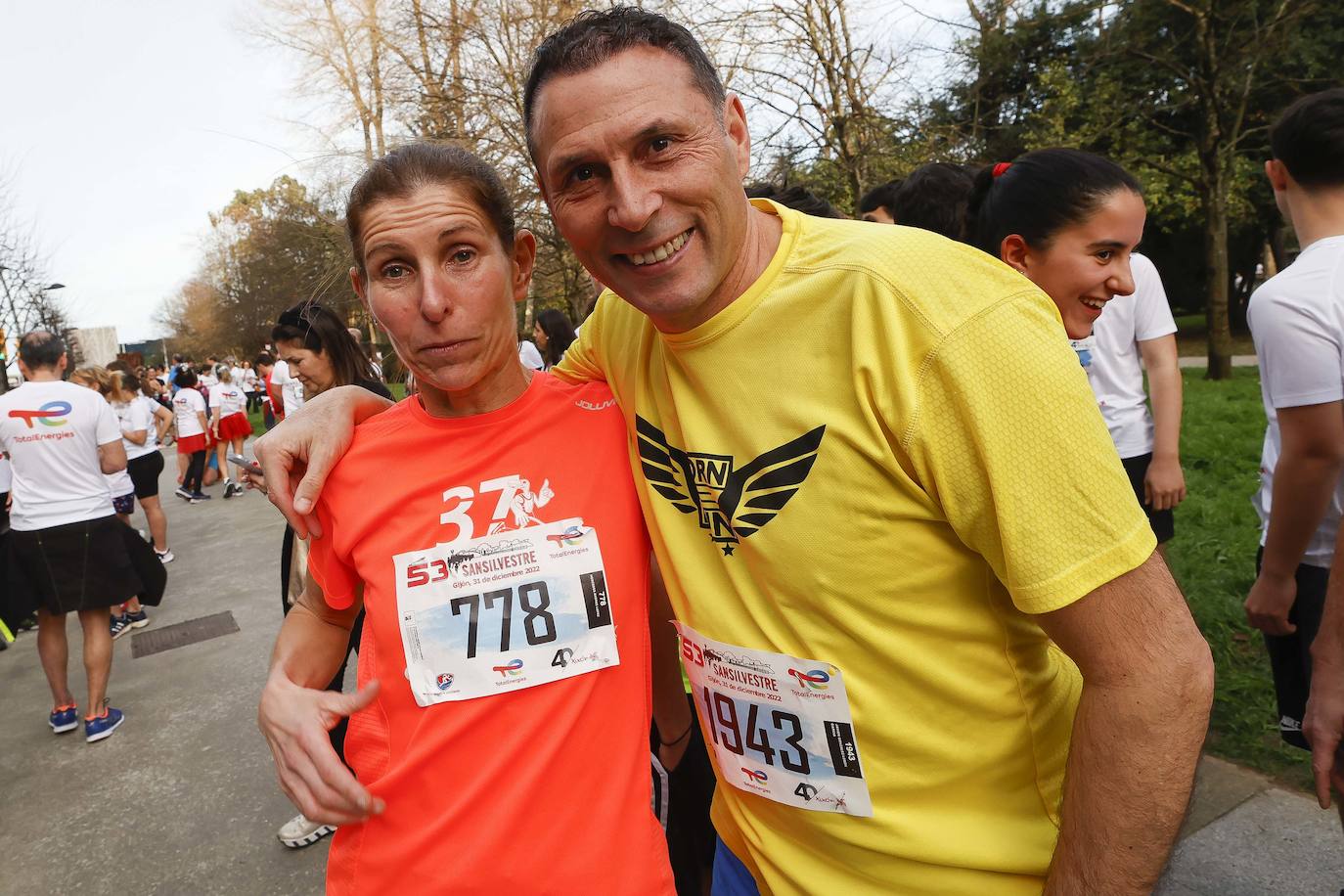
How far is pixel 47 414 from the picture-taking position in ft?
18.1

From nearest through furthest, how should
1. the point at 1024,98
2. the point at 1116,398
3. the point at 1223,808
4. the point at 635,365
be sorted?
the point at 635,365, the point at 1223,808, the point at 1116,398, the point at 1024,98

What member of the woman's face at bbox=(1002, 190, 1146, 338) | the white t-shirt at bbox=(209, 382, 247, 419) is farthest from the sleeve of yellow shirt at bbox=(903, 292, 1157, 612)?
the white t-shirt at bbox=(209, 382, 247, 419)

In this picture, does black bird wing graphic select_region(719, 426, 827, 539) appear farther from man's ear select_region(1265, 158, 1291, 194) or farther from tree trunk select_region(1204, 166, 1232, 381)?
tree trunk select_region(1204, 166, 1232, 381)

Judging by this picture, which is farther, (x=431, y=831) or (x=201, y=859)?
(x=201, y=859)

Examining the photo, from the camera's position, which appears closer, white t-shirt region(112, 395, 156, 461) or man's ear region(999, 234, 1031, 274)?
man's ear region(999, 234, 1031, 274)

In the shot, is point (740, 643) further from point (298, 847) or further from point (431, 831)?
point (298, 847)

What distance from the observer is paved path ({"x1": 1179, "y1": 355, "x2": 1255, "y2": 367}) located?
1525cm

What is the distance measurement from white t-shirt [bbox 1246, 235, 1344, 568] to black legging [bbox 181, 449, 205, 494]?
14870 mm

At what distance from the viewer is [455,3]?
42.0 ft

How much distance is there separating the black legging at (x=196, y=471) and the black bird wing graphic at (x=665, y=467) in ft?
47.3

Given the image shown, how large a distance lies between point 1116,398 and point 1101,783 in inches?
114

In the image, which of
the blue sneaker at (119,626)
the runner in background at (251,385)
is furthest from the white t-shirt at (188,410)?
the runner in background at (251,385)

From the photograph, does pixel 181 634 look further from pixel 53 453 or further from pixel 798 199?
pixel 798 199

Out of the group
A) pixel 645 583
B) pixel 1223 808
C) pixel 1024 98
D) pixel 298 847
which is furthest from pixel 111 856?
pixel 1024 98
